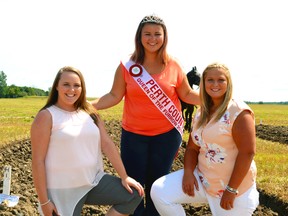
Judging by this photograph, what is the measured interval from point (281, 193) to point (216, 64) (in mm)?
3573

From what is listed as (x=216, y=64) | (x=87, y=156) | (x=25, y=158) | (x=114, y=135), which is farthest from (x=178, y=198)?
(x=114, y=135)

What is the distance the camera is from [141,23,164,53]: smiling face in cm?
451

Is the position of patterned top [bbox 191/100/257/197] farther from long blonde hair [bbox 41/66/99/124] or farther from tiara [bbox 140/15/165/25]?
tiara [bbox 140/15/165/25]

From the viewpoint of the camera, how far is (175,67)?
470cm

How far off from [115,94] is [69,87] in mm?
913

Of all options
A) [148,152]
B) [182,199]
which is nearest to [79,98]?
[148,152]

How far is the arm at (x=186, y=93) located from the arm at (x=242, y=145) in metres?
1.01

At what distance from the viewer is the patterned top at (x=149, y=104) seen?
15.3 feet

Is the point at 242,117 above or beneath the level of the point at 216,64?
beneath

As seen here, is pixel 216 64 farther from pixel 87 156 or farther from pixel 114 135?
pixel 114 135

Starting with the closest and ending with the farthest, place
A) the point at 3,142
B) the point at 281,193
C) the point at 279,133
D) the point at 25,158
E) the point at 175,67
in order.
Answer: the point at 175,67 < the point at 281,193 < the point at 25,158 < the point at 3,142 < the point at 279,133

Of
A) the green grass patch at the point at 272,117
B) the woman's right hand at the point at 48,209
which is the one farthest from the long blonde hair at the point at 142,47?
the green grass patch at the point at 272,117

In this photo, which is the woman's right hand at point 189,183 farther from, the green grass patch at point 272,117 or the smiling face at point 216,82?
the green grass patch at point 272,117

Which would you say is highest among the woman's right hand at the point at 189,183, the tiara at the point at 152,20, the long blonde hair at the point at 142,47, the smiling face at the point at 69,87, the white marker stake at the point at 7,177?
the tiara at the point at 152,20
